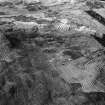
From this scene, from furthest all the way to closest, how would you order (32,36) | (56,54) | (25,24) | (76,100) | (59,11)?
(59,11) → (25,24) → (32,36) → (56,54) → (76,100)

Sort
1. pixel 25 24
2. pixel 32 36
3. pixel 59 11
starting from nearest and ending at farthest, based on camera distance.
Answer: pixel 32 36 → pixel 25 24 → pixel 59 11

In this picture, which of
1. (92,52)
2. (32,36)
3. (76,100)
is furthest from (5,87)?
(92,52)

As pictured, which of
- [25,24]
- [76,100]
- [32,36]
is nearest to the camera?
[76,100]

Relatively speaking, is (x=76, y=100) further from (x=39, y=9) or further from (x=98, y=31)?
(x=39, y=9)

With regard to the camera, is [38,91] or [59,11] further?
[59,11]

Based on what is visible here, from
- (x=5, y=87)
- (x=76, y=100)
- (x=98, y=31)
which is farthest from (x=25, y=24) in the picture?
(x=76, y=100)

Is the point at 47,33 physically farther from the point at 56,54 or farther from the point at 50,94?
the point at 50,94
